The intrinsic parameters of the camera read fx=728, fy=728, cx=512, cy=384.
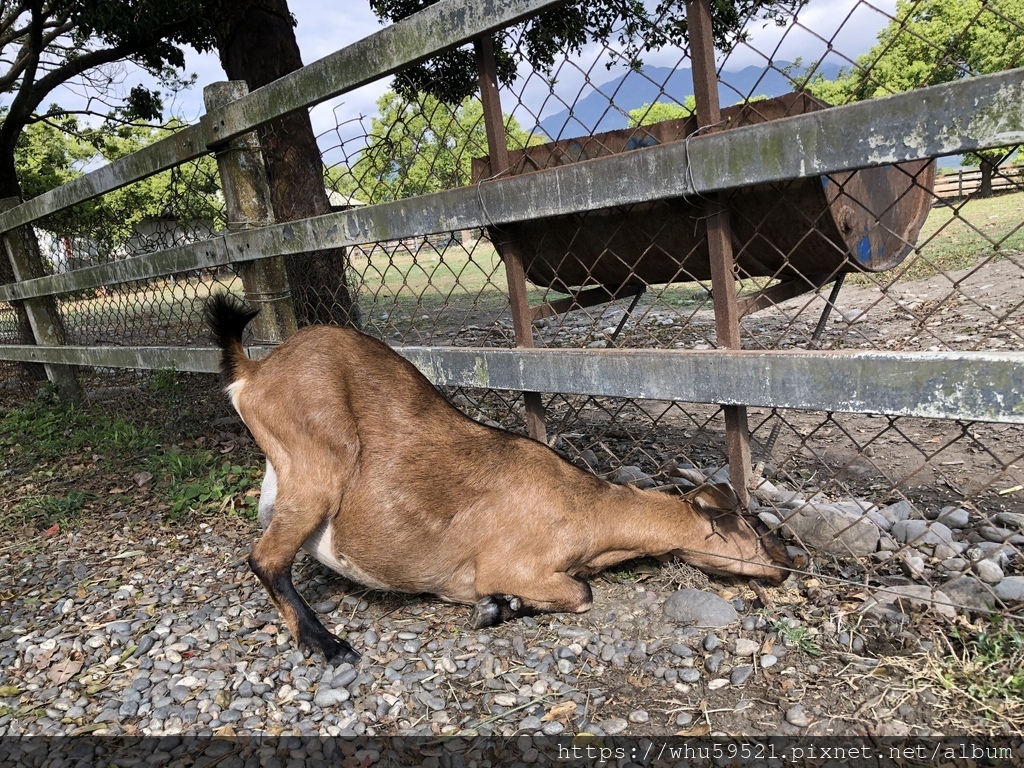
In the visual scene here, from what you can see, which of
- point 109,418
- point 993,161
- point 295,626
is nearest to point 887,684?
point 993,161

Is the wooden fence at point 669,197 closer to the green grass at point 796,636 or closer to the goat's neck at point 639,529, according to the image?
the goat's neck at point 639,529

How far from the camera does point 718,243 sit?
2254 millimetres

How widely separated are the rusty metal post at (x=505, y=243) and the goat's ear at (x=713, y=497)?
2.24 feet

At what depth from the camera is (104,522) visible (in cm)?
379

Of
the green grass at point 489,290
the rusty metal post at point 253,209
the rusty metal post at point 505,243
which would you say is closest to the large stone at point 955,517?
the rusty metal post at point 505,243

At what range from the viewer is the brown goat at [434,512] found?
2.61 m

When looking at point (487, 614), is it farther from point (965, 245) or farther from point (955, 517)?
point (965, 245)

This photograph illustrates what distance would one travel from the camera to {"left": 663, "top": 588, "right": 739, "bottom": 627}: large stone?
2389mm

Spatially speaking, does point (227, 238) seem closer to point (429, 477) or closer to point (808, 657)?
point (429, 477)

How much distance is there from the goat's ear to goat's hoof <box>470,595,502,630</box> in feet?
2.70

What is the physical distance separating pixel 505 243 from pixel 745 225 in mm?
882

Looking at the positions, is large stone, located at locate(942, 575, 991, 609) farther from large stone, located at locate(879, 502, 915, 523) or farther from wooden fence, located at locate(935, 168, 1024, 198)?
wooden fence, located at locate(935, 168, 1024, 198)

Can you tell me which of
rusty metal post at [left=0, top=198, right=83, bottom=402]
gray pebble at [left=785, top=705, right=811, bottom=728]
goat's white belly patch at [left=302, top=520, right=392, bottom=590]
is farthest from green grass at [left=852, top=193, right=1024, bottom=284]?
rusty metal post at [left=0, top=198, right=83, bottom=402]

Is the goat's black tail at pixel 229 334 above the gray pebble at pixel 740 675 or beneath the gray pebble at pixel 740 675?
above
